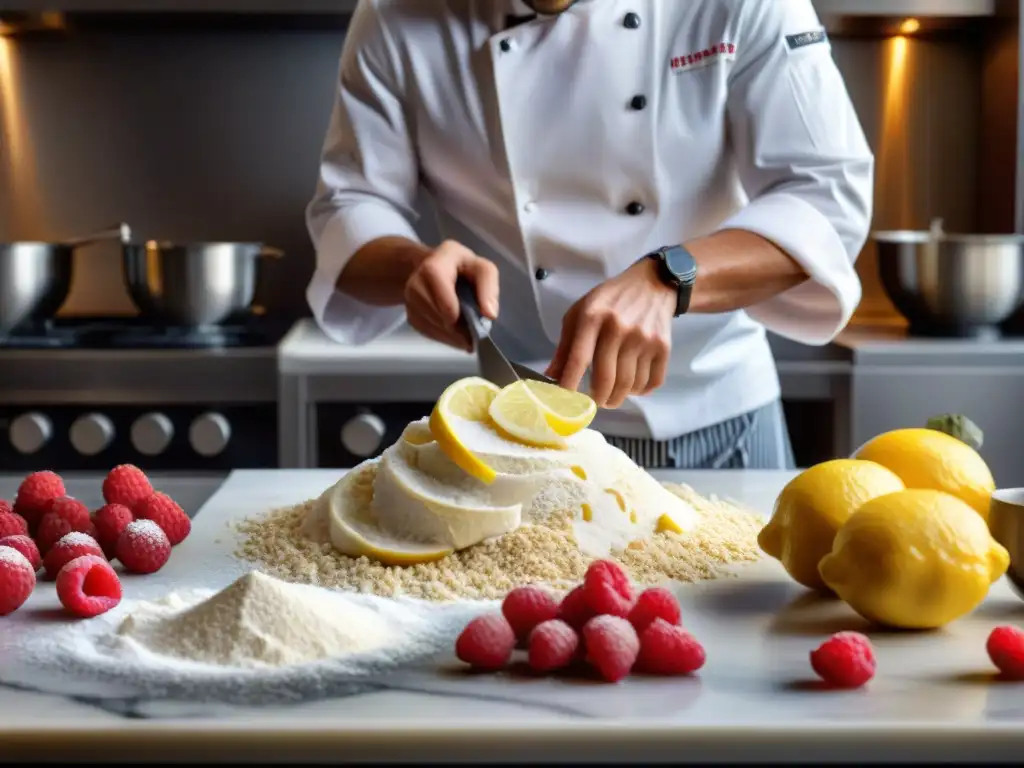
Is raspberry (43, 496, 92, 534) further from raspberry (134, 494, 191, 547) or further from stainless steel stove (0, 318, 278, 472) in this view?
stainless steel stove (0, 318, 278, 472)

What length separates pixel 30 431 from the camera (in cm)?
230

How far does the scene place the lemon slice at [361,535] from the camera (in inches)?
42.3

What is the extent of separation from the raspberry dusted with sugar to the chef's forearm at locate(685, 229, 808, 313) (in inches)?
29.7

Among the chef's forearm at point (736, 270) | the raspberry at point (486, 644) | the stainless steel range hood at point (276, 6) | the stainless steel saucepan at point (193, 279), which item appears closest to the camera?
the raspberry at point (486, 644)

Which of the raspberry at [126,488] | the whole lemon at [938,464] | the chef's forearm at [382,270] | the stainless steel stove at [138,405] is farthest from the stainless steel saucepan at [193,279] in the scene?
the whole lemon at [938,464]

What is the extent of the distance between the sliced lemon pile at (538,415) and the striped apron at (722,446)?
22.2 inches

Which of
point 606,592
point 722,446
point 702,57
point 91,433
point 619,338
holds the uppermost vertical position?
point 702,57

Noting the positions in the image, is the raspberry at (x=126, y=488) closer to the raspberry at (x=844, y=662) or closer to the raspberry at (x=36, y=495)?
the raspberry at (x=36, y=495)

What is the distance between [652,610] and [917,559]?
0.63 ft

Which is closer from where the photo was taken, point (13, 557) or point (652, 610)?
point (652, 610)

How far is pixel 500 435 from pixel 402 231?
569mm

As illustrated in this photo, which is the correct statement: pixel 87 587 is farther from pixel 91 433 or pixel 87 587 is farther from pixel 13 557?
pixel 91 433

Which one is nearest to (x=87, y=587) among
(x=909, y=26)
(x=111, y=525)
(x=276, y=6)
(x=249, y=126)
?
(x=111, y=525)

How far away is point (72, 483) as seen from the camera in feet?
4.85
